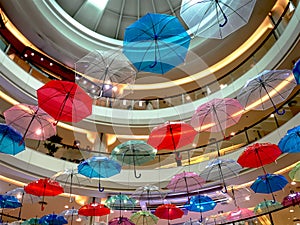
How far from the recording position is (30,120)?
6105 millimetres

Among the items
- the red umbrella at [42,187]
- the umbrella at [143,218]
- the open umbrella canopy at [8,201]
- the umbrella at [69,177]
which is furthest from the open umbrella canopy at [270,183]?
the open umbrella canopy at [8,201]

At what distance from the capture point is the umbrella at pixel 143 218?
7.60 meters

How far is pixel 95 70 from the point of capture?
19.9 feet

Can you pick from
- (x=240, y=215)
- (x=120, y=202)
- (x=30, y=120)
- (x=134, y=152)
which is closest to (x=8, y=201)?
(x=30, y=120)

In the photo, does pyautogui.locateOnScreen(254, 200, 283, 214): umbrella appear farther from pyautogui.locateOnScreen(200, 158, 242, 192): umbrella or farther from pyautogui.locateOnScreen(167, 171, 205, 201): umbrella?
pyautogui.locateOnScreen(167, 171, 205, 201): umbrella

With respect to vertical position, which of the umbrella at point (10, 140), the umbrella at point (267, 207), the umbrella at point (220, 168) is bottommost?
the umbrella at point (267, 207)

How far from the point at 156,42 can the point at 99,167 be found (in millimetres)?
3422

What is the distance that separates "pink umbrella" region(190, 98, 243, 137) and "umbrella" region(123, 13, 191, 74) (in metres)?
1.66

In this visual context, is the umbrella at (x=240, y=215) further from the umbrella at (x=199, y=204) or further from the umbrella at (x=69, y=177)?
the umbrella at (x=69, y=177)

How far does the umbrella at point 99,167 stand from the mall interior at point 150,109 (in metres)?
0.10

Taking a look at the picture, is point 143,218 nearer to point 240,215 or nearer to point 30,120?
point 240,215

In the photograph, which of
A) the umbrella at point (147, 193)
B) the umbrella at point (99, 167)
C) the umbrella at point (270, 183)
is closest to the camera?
the umbrella at point (270, 183)

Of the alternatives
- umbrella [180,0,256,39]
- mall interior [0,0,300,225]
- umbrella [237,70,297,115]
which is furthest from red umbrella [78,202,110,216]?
umbrella [180,0,256,39]

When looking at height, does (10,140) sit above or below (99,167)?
above
